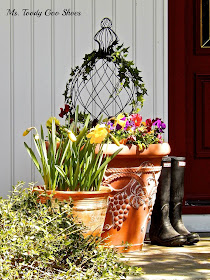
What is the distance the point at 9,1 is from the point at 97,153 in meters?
1.65

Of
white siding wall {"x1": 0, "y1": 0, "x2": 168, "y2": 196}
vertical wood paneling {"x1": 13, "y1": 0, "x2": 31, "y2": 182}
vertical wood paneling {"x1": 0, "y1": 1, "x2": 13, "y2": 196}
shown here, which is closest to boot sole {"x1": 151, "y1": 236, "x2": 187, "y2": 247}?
white siding wall {"x1": 0, "y1": 0, "x2": 168, "y2": 196}

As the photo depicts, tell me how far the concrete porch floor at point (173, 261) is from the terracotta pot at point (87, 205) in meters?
0.32

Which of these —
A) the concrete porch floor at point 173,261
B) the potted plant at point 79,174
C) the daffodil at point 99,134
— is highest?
the daffodil at point 99,134

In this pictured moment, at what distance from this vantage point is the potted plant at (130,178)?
152 inches

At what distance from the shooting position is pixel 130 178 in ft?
12.8

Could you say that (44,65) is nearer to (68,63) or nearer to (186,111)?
(68,63)

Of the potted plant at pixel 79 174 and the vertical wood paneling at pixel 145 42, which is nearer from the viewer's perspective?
the potted plant at pixel 79 174

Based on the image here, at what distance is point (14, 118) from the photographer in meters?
4.65

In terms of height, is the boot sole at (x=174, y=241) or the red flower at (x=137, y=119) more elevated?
the red flower at (x=137, y=119)

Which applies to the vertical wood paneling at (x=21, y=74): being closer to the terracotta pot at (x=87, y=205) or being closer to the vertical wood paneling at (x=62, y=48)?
the vertical wood paneling at (x=62, y=48)

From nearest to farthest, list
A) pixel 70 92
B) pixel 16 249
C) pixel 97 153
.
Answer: pixel 16 249 < pixel 97 153 < pixel 70 92

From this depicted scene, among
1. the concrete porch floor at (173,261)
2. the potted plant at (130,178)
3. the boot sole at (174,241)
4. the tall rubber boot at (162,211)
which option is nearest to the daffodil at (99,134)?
the potted plant at (130,178)

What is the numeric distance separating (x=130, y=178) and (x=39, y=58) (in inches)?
53.2

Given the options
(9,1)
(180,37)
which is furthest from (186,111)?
(9,1)
